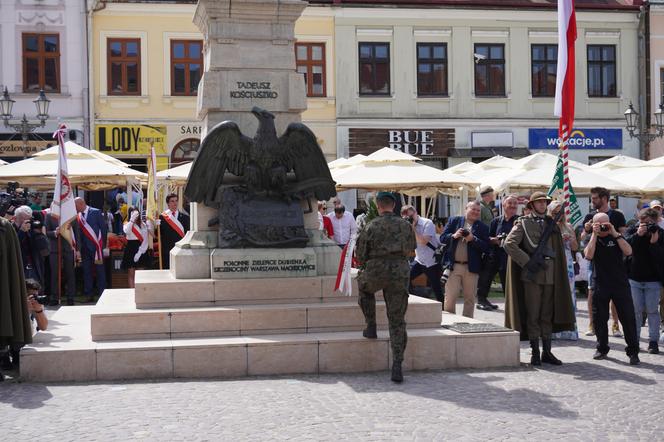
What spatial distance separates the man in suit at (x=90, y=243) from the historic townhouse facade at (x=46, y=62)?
39.5 ft

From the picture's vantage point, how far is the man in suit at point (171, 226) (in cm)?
1450

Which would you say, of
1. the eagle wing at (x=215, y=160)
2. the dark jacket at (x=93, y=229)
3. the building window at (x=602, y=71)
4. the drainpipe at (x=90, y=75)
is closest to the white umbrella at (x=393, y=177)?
the dark jacket at (x=93, y=229)

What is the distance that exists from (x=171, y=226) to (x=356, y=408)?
313 inches

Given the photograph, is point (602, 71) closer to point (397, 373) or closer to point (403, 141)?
point (403, 141)

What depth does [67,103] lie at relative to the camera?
90.1 feet

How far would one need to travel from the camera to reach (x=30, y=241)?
1334cm

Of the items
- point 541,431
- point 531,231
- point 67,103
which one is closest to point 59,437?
point 541,431

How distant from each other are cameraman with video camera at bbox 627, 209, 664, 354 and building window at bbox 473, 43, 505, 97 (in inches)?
778

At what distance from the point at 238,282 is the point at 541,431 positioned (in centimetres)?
413

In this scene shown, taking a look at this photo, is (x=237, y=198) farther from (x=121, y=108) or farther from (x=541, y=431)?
(x=121, y=108)

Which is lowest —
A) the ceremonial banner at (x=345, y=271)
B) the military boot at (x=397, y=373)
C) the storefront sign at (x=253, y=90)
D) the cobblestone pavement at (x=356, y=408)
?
the cobblestone pavement at (x=356, y=408)

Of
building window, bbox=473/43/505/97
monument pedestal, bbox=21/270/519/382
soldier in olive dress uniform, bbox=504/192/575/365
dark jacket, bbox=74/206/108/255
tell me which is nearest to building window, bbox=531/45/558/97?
building window, bbox=473/43/505/97

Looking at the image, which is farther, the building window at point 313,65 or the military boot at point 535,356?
the building window at point 313,65

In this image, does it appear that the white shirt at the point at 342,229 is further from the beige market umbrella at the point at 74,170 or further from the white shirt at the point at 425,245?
the beige market umbrella at the point at 74,170
